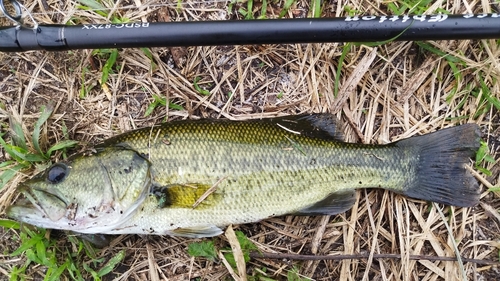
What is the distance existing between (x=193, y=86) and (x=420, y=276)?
2372mm

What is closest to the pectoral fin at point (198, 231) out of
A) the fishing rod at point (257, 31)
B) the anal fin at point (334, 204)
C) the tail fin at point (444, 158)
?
the anal fin at point (334, 204)

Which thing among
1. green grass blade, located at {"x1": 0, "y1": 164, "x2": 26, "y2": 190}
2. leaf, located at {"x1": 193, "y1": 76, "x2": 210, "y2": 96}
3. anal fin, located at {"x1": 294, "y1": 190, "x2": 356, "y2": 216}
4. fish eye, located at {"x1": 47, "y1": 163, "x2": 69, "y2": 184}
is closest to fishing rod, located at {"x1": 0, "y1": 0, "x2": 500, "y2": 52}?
leaf, located at {"x1": 193, "y1": 76, "x2": 210, "y2": 96}

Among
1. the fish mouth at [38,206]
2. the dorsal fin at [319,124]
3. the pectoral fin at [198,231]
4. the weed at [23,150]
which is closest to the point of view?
the fish mouth at [38,206]

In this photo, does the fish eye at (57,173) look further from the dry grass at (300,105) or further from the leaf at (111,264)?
the leaf at (111,264)

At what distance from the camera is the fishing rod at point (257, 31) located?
3.07 metres

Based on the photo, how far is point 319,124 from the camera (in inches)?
136

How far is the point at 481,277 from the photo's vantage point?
141 inches

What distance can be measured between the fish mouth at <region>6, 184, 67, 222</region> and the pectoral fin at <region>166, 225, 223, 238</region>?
0.78 m

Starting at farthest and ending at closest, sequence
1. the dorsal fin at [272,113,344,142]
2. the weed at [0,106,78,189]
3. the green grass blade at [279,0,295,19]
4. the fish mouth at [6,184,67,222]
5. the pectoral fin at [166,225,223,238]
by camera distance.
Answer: the green grass blade at [279,0,295,19], the weed at [0,106,78,189], the dorsal fin at [272,113,344,142], the pectoral fin at [166,225,223,238], the fish mouth at [6,184,67,222]

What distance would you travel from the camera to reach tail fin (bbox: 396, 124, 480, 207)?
3.36 meters

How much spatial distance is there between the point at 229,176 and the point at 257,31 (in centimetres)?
102

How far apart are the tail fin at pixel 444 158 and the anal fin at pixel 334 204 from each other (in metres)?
0.46

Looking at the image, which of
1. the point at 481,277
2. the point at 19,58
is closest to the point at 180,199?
the point at 19,58

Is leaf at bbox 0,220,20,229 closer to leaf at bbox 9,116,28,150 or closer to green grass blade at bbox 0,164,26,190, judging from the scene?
green grass blade at bbox 0,164,26,190
